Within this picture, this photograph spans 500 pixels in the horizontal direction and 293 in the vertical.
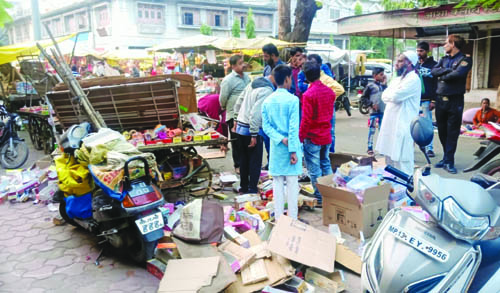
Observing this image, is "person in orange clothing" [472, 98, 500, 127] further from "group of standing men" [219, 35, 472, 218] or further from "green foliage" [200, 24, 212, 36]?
"green foliage" [200, 24, 212, 36]

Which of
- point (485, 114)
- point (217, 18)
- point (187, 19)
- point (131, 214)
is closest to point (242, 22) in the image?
point (217, 18)

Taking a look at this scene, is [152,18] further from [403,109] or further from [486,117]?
[403,109]

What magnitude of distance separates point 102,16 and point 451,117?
125ft

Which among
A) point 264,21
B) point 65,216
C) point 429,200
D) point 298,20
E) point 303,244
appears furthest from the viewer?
point 264,21

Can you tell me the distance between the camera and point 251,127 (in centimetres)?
535

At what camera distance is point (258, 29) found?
45219mm

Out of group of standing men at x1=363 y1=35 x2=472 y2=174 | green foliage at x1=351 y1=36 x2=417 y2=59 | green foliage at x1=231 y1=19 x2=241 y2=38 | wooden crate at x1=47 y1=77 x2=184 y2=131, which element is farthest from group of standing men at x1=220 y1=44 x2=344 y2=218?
green foliage at x1=351 y1=36 x2=417 y2=59

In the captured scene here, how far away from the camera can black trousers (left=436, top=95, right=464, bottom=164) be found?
672 cm

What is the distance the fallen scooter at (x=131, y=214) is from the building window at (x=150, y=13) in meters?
36.2

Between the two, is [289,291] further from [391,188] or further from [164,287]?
[391,188]

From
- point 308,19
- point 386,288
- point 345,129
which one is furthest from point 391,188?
point 308,19

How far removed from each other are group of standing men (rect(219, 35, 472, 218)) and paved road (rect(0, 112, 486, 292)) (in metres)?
0.83

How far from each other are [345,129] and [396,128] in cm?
654

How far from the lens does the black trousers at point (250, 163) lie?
566cm
